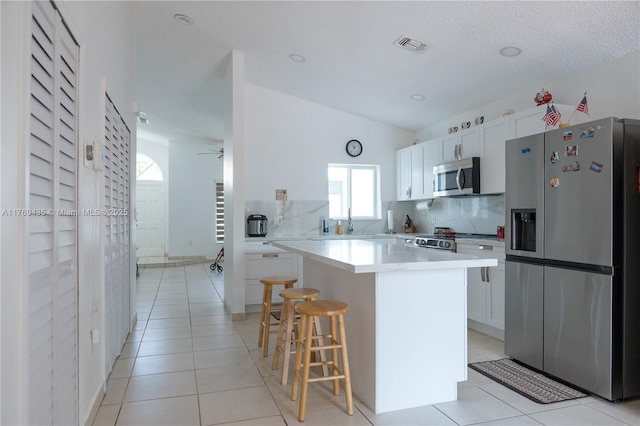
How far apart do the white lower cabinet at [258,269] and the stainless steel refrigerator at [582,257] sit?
2.77 metres

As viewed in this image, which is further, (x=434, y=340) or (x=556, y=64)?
(x=556, y=64)

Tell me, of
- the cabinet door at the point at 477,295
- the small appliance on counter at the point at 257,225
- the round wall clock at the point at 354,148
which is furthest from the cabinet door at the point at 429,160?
the small appliance on counter at the point at 257,225

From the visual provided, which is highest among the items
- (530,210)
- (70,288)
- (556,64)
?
(556,64)

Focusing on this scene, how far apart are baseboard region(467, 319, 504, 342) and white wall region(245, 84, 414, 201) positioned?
8.33ft

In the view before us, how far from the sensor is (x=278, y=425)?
7.19 ft

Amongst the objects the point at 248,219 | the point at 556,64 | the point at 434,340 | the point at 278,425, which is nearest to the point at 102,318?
the point at 278,425

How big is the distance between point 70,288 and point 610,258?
3011 mm

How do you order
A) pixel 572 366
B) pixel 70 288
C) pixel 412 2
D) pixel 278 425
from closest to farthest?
1. pixel 70 288
2. pixel 278 425
3. pixel 572 366
4. pixel 412 2

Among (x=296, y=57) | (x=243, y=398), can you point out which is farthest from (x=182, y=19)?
(x=243, y=398)

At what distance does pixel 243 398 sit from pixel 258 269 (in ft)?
7.84

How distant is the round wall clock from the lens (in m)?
6.00

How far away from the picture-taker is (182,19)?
387 cm

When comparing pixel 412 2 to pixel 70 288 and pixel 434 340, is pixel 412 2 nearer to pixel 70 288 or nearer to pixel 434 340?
pixel 434 340

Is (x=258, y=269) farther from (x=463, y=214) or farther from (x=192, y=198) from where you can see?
(x=192, y=198)
